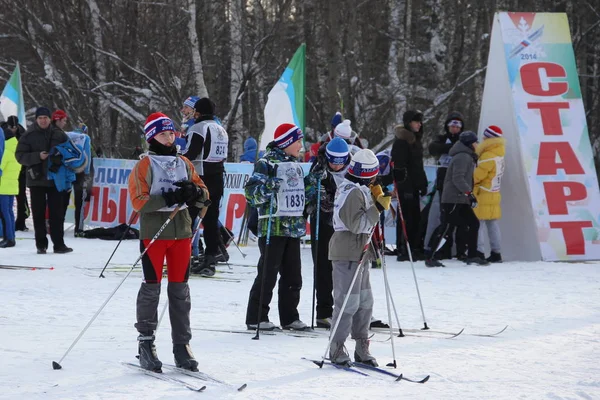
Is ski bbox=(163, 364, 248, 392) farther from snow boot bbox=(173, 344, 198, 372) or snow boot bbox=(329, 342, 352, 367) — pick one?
snow boot bbox=(329, 342, 352, 367)

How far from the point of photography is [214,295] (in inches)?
386

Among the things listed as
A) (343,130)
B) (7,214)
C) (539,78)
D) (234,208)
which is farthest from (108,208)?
(343,130)

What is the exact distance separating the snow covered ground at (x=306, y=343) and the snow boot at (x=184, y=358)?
16 cm

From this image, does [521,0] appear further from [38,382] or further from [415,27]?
[38,382]

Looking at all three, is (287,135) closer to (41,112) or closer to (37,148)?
(37,148)

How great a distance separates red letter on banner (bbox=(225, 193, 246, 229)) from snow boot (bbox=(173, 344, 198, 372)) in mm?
8912

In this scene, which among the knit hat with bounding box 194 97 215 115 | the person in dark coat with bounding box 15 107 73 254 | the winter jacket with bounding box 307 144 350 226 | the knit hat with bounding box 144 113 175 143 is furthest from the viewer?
the person in dark coat with bounding box 15 107 73 254

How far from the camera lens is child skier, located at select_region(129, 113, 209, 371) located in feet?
20.7

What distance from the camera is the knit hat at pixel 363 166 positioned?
6.67 metres

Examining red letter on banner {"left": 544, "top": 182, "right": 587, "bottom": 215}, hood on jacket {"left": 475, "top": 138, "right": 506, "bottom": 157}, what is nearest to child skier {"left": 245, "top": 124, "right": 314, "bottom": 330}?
hood on jacket {"left": 475, "top": 138, "right": 506, "bottom": 157}

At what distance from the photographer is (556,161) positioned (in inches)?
540

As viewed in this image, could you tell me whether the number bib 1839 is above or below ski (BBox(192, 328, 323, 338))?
above

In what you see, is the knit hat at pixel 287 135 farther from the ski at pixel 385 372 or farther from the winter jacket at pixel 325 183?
the ski at pixel 385 372

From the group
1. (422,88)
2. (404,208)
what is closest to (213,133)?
(404,208)
